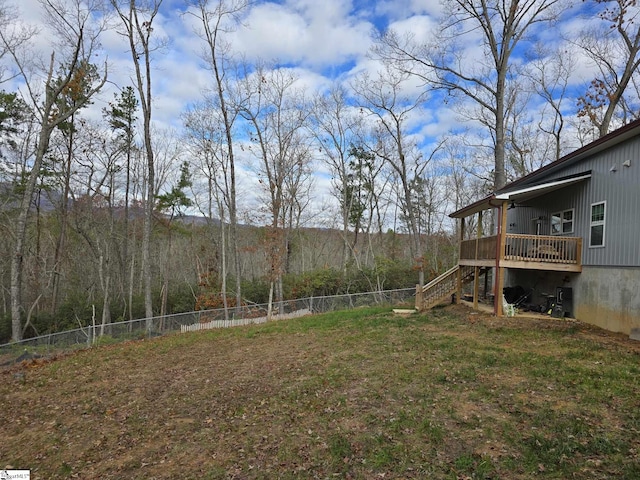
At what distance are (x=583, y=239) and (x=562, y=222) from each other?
1473 millimetres

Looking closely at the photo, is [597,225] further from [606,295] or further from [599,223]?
[606,295]

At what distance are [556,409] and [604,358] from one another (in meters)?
3.09

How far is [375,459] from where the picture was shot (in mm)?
3996

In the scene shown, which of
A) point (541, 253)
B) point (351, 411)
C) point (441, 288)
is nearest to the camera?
point (351, 411)

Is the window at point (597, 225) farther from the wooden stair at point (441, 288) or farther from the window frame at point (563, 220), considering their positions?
the wooden stair at point (441, 288)

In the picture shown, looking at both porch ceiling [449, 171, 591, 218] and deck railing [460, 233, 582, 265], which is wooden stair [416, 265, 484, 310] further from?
porch ceiling [449, 171, 591, 218]

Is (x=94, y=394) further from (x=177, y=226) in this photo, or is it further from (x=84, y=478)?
(x=177, y=226)

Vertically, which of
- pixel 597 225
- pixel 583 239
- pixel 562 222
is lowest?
pixel 583 239

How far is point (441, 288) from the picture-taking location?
14.9 metres

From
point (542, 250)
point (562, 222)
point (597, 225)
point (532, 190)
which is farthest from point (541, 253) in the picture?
point (532, 190)

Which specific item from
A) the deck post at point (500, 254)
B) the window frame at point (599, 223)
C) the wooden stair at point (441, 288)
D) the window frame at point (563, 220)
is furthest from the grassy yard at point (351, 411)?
the wooden stair at point (441, 288)

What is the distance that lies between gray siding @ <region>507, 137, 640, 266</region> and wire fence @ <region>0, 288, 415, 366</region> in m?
10.1

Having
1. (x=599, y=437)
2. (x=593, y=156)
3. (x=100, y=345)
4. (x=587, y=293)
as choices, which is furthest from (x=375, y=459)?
(x=100, y=345)

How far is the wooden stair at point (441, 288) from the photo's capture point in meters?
14.4
